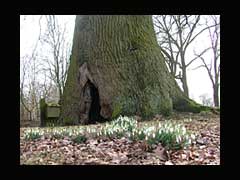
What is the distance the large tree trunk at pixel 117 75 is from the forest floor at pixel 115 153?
2.43 m

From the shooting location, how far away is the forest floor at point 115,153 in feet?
10.3

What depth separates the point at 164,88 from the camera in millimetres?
6785

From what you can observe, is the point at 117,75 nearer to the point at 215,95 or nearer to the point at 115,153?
the point at 115,153

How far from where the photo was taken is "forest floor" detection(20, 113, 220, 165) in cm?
314

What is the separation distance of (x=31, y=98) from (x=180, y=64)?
35.0ft

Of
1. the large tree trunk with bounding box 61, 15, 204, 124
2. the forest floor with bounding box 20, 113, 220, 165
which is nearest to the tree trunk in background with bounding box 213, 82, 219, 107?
the large tree trunk with bounding box 61, 15, 204, 124

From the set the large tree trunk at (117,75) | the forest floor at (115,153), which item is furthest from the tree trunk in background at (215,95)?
the forest floor at (115,153)

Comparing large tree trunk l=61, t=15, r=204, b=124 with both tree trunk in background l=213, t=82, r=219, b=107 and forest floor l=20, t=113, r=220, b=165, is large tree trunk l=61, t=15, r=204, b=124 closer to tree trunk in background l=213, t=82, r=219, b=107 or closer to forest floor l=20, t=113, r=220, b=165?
forest floor l=20, t=113, r=220, b=165

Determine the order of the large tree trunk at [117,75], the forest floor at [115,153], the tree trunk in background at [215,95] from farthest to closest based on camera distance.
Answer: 1. the tree trunk in background at [215,95]
2. the large tree trunk at [117,75]
3. the forest floor at [115,153]

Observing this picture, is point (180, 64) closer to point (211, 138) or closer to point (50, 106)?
point (50, 106)

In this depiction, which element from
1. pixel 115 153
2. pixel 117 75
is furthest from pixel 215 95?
pixel 115 153

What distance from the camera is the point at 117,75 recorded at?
6.75 meters

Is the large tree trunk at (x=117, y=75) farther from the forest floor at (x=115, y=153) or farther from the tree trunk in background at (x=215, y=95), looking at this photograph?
the tree trunk in background at (x=215, y=95)
